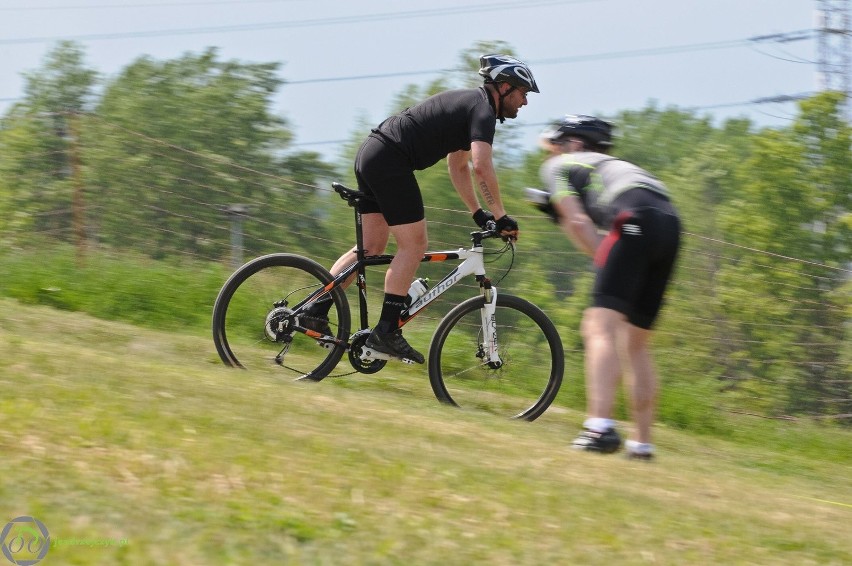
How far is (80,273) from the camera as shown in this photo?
10320 millimetres

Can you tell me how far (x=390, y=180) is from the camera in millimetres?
6973

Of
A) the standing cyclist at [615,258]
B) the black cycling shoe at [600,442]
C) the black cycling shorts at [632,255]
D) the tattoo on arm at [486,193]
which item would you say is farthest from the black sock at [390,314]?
the black cycling shoe at [600,442]

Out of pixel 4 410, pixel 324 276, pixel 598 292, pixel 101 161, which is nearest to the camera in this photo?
pixel 4 410

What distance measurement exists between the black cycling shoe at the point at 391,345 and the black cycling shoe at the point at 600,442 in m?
1.70

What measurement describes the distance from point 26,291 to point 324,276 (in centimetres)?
367

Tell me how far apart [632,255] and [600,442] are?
3.02 feet

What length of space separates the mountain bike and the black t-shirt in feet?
1.45

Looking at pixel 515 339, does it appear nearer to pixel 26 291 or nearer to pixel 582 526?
pixel 582 526

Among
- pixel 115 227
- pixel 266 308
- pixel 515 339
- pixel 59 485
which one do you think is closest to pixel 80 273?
pixel 115 227

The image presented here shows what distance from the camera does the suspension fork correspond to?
7.41 m

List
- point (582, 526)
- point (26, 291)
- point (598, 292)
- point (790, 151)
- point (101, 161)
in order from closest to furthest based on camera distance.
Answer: point (582, 526), point (598, 292), point (26, 291), point (101, 161), point (790, 151)

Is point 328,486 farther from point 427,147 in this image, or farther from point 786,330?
point 786,330

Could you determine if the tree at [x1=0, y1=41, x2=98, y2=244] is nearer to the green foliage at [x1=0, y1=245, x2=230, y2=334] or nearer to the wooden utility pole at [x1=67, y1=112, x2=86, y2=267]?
the wooden utility pole at [x1=67, y1=112, x2=86, y2=267]

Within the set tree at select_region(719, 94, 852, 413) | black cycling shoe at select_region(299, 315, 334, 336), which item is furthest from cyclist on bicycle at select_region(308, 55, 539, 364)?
tree at select_region(719, 94, 852, 413)
